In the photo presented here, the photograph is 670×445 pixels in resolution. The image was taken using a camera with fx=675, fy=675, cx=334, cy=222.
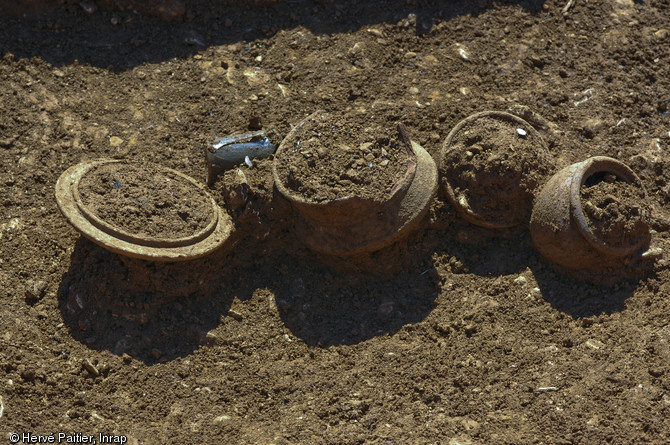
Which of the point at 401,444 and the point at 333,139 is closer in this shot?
the point at 401,444

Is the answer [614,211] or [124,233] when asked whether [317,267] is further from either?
[614,211]

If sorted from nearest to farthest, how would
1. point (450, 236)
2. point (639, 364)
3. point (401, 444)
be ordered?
point (401, 444)
point (639, 364)
point (450, 236)

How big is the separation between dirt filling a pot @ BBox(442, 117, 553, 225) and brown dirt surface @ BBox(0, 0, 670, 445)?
9.0 inches

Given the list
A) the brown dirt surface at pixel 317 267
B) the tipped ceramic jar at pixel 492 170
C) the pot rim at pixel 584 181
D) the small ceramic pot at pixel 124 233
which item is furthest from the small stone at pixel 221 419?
the pot rim at pixel 584 181

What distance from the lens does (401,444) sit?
4.00 metres

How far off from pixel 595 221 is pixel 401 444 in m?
1.95

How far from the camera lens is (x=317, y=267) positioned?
495 centimetres

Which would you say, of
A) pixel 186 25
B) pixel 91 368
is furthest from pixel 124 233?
pixel 186 25

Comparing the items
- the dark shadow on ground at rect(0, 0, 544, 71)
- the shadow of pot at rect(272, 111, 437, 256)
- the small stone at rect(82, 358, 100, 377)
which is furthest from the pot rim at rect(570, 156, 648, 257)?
the small stone at rect(82, 358, 100, 377)

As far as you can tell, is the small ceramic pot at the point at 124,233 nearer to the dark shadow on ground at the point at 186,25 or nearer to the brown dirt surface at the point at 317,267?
the brown dirt surface at the point at 317,267

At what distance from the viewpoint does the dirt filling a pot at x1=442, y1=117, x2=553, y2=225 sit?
4758 mm

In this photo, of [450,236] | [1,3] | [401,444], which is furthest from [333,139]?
[1,3]

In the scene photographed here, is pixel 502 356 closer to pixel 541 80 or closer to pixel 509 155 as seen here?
pixel 509 155

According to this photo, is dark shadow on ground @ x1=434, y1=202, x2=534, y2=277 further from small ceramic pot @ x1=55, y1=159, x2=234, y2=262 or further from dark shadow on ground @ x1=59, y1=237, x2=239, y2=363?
dark shadow on ground @ x1=59, y1=237, x2=239, y2=363
